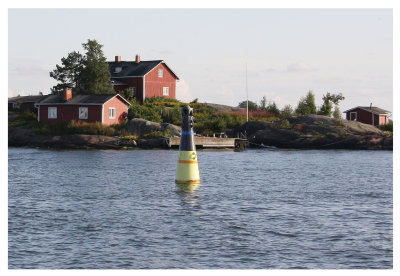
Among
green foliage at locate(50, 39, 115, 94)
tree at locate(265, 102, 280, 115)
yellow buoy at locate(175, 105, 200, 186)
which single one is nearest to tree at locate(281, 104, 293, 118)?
tree at locate(265, 102, 280, 115)

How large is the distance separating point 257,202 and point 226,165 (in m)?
18.4

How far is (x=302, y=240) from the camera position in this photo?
16.3 m

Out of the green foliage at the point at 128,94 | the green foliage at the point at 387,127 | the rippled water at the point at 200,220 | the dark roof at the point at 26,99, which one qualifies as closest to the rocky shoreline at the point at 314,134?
the green foliage at the point at 387,127

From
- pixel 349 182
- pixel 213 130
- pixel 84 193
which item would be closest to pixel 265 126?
pixel 213 130

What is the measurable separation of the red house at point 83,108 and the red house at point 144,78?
8413mm

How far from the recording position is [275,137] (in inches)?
2549

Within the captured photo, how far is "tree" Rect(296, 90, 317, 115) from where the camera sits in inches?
2943

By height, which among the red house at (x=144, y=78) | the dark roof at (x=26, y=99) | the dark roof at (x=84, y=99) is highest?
the red house at (x=144, y=78)

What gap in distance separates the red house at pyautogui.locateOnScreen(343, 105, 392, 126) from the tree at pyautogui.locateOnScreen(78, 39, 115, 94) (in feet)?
108

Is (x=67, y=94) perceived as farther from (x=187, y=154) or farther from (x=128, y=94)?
(x=187, y=154)

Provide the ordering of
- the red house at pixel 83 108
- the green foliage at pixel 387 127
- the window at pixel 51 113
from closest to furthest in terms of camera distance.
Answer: the red house at pixel 83 108, the window at pixel 51 113, the green foliage at pixel 387 127

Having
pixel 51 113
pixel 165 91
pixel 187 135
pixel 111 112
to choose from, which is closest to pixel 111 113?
pixel 111 112

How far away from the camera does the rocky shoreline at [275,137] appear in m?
58.6

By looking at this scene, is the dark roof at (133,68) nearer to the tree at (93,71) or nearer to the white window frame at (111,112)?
the tree at (93,71)
